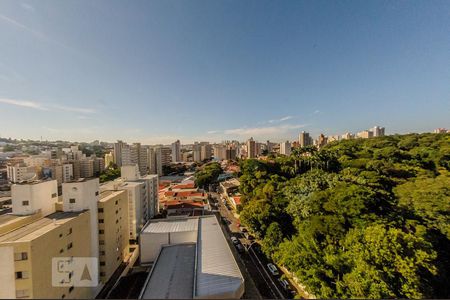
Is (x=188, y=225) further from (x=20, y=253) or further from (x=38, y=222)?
(x=20, y=253)

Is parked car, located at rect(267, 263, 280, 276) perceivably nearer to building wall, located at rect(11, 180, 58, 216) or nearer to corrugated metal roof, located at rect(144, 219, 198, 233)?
corrugated metal roof, located at rect(144, 219, 198, 233)

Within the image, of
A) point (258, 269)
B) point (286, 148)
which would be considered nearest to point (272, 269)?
point (258, 269)

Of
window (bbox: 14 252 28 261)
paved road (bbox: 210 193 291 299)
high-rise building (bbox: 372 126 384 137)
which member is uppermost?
high-rise building (bbox: 372 126 384 137)

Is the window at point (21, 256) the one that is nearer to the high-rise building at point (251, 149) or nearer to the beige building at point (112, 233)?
the beige building at point (112, 233)

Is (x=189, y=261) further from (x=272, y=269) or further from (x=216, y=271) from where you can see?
(x=272, y=269)

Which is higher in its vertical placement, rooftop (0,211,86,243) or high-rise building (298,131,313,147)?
high-rise building (298,131,313,147)

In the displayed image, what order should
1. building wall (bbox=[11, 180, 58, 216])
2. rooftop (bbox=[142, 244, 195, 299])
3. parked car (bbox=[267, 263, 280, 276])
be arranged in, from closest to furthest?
1. rooftop (bbox=[142, 244, 195, 299])
2. building wall (bbox=[11, 180, 58, 216])
3. parked car (bbox=[267, 263, 280, 276])

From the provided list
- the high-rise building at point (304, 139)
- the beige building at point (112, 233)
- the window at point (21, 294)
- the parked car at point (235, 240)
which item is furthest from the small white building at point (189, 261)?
the high-rise building at point (304, 139)

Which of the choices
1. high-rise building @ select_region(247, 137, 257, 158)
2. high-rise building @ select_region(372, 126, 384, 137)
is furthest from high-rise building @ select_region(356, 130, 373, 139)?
high-rise building @ select_region(247, 137, 257, 158)
